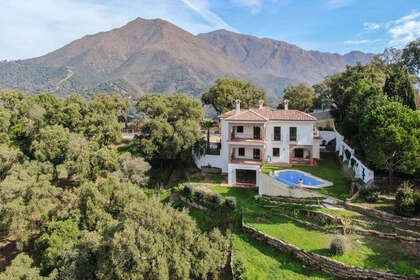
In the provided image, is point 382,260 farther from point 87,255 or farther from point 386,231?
point 87,255

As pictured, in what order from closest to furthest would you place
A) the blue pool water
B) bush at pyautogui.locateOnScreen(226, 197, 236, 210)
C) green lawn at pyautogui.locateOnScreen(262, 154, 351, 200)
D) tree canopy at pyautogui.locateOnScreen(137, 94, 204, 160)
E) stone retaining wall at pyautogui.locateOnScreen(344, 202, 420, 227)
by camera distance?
1. stone retaining wall at pyautogui.locateOnScreen(344, 202, 420, 227)
2. green lawn at pyautogui.locateOnScreen(262, 154, 351, 200)
3. bush at pyautogui.locateOnScreen(226, 197, 236, 210)
4. the blue pool water
5. tree canopy at pyautogui.locateOnScreen(137, 94, 204, 160)

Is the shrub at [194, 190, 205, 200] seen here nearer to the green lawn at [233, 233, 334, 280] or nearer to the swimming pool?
the green lawn at [233, 233, 334, 280]

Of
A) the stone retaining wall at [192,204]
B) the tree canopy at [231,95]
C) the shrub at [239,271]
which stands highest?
the tree canopy at [231,95]

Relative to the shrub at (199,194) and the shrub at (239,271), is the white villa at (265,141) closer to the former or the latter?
the shrub at (199,194)

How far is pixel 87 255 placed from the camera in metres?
15.5

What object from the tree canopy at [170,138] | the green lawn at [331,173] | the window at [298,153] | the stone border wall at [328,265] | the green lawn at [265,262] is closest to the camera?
the stone border wall at [328,265]

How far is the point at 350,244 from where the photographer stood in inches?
556

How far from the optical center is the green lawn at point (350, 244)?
40.5 feet

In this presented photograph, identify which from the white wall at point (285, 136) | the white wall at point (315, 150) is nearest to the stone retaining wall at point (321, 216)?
the white wall at point (285, 136)

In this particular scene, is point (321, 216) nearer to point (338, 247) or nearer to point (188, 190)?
point (338, 247)

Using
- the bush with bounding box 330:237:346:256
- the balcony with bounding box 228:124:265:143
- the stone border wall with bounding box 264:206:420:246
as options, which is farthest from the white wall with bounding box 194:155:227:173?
the bush with bounding box 330:237:346:256

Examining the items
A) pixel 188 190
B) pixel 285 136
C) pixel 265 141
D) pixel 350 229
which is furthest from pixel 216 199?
pixel 285 136

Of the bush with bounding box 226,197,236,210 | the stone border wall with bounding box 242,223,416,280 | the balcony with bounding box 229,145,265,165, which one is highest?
the balcony with bounding box 229,145,265,165

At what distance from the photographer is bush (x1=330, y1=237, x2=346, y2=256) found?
1341 centimetres
